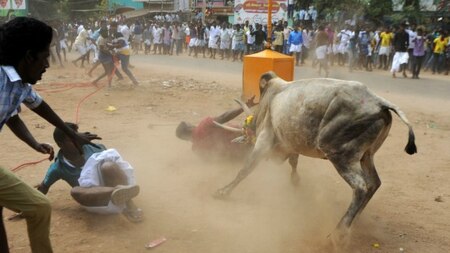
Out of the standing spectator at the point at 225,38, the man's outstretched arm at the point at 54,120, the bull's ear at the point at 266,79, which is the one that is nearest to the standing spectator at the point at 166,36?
the standing spectator at the point at 225,38

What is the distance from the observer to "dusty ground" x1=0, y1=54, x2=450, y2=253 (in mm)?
4031

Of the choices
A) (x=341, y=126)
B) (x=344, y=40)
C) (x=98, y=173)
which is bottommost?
(x=344, y=40)

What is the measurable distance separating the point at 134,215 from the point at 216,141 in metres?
2.11

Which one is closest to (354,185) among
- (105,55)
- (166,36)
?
(105,55)

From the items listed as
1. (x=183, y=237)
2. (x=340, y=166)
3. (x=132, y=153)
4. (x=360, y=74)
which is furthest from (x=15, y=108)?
(x=360, y=74)

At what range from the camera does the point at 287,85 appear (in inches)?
194

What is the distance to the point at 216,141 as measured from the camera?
620 centimetres

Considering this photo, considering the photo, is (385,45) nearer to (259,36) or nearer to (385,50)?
(385,50)

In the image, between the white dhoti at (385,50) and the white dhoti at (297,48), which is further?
the white dhoti at (297,48)

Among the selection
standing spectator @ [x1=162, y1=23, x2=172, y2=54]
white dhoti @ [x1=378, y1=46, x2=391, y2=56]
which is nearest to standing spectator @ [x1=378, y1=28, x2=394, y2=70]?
white dhoti @ [x1=378, y1=46, x2=391, y2=56]

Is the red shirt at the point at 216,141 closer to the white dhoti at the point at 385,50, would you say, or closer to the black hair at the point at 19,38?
the black hair at the point at 19,38

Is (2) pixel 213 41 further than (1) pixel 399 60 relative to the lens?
Yes

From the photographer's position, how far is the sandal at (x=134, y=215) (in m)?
4.30

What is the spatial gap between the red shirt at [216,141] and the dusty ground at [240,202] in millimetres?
196
